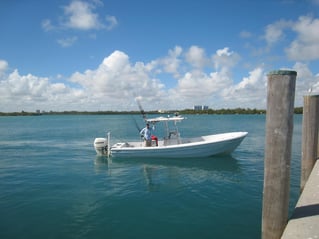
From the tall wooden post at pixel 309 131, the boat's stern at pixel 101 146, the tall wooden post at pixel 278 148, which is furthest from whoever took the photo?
the boat's stern at pixel 101 146

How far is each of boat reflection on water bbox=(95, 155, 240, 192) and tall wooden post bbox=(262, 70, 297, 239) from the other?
7.70 m

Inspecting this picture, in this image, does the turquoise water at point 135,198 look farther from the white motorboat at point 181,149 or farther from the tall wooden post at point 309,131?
the tall wooden post at point 309,131

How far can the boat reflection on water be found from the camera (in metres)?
13.0

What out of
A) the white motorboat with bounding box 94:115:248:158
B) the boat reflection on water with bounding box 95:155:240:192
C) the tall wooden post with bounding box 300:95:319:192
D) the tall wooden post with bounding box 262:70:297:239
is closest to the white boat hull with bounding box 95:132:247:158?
the white motorboat with bounding box 94:115:248:158

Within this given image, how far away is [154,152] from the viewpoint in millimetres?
17656

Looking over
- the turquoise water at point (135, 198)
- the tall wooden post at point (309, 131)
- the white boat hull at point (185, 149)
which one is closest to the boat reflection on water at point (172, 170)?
the turquoise water at point (135, 198)

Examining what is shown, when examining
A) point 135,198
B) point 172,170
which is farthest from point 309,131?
point 172,170

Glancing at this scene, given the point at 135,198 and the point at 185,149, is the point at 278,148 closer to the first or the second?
the point at 135,198

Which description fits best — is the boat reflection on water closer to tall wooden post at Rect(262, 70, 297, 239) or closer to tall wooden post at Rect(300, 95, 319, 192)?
tall wooden post at Rect(300, 95, 319, 192)

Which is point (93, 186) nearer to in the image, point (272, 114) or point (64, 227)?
point (64, 227)

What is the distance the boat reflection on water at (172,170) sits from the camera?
13.0 metres

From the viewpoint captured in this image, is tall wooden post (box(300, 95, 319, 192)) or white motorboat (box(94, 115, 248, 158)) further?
white motorboat (box(94, 115, 248, 158))

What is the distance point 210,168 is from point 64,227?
10001mm

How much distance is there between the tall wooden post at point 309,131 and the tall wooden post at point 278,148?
402cm
